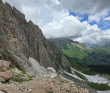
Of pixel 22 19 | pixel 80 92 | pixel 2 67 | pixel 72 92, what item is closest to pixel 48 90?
pixel 72 92

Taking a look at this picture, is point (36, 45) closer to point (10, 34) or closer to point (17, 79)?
point (10, 34)

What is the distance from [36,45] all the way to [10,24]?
4441 centimetres

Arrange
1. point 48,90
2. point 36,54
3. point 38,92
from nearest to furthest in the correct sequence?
1. point 38,92
2. point 48,90
3. point 36,54

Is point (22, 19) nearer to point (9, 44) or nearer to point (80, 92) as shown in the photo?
point (9, 44)

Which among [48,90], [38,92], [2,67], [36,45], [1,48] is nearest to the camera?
[38,92]

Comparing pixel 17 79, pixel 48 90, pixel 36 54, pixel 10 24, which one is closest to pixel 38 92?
pixel 48 90

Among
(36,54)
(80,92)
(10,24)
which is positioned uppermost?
(10,24)

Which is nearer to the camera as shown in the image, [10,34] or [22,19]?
[10,34]

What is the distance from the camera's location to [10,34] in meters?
Result: 42.0

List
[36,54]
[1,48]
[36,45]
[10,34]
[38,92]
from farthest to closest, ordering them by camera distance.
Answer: [36,45], [36,54], [10,34], [1,48], [38,92]

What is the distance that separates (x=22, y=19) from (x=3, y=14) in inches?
1869

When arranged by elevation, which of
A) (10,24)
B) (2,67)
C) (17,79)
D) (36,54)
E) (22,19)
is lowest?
(17,79)

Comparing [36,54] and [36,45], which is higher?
[36,45]

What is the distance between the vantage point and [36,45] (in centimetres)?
8775
